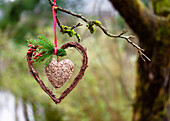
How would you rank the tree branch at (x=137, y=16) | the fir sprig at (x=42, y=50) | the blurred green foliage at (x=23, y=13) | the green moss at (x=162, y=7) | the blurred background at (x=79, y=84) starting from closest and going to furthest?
the fir sprig at (x=42, y=50) → the tree branch at (x=137, y=16) → the green moss at (x=162, y=7) → the blurred green foliage at (x=23, y=13) → the blurred background at (x=79, y=84)

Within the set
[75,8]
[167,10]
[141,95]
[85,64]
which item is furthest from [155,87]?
[85,64]

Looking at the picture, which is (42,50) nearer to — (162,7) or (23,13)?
(162,7)

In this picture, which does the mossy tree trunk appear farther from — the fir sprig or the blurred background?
the blurred background

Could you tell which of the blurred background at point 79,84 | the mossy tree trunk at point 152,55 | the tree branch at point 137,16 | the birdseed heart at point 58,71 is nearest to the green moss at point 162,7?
the mossy tree trunk at point 152,55

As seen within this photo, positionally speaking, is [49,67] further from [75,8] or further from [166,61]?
[166,61]

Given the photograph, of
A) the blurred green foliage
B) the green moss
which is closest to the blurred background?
the blurred green foliage

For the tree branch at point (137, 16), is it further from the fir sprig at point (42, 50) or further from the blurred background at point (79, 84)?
the blurred background at point (79, 84)
